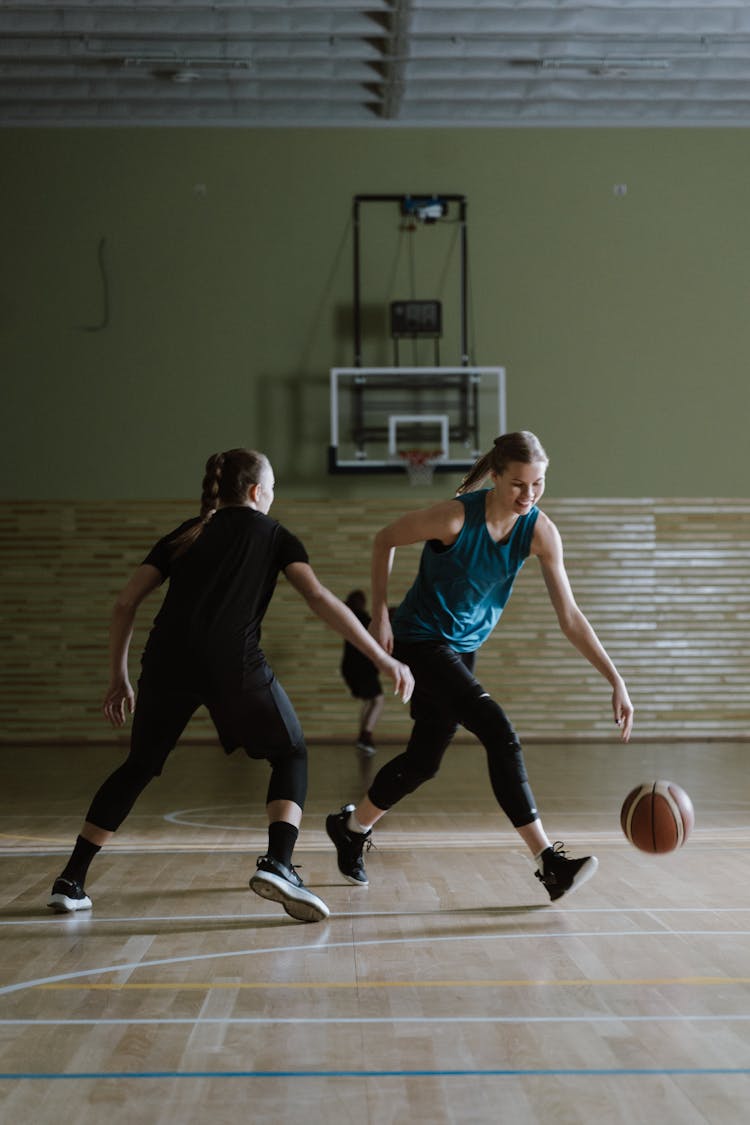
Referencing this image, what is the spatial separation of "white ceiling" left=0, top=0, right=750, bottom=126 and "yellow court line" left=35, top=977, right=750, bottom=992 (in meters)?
9.53

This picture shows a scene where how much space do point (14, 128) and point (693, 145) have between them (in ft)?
23.5

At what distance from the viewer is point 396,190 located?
1353 cm

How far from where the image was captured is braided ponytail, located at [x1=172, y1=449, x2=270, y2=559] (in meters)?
4.41

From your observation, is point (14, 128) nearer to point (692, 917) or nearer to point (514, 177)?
point (514, 177)

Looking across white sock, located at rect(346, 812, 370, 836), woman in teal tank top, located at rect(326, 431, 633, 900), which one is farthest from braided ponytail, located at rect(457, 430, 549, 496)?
white sock, located at rect(346, 812, 370, 836)

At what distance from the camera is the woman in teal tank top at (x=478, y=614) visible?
464 cm

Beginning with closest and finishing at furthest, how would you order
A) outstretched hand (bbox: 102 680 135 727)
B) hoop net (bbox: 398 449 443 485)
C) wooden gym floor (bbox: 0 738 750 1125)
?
wooden gym floor (bbox: 0 738 750 1125), outstretched hand (bbox: 102 680 135 727), hoop net (bbox: 398 449 443 485)

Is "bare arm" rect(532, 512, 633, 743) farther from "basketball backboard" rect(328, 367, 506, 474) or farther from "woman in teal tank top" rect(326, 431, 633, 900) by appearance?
"basketball backboard" rect(328, 367, 506, 474)

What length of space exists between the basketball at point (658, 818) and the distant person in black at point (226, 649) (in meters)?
1.19

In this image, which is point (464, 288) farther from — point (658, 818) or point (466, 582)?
point (658, 818)

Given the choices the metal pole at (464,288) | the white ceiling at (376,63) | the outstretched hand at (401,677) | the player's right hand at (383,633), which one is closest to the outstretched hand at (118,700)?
the player's right hand at (383,633)

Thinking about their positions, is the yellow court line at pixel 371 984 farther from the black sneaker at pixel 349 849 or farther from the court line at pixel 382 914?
the black sneaker at pixel 349 849

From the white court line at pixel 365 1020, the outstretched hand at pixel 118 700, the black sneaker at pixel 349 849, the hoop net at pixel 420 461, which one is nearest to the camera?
the white court line at pixel 365 1020

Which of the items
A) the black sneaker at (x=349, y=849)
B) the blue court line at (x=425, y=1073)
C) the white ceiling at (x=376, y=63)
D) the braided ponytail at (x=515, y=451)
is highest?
the white ceiling at (x=376, y=63)
